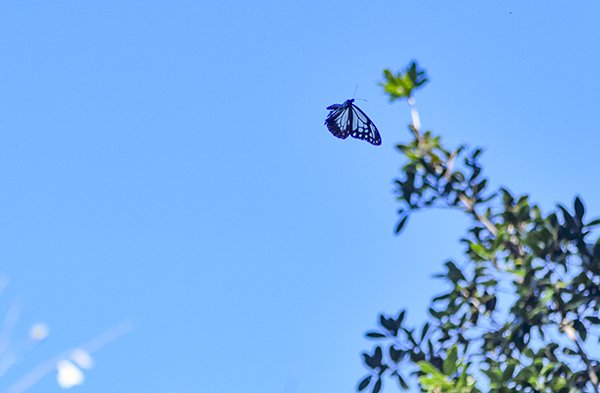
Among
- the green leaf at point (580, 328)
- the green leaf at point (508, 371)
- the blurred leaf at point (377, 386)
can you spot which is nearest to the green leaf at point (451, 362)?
the green leaf at point (508, 371)

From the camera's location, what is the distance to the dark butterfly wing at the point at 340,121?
400 inches

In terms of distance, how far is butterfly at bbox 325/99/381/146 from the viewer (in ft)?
33.4

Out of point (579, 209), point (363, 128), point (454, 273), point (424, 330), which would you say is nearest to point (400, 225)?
point (454, 273)

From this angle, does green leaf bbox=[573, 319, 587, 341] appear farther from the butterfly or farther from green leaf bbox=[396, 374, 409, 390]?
the butterfly

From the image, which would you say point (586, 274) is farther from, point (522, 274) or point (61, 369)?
point (61, 369)

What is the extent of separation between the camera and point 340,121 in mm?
10320

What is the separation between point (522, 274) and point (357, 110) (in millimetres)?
6225

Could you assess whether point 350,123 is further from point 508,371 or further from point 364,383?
point 508,371

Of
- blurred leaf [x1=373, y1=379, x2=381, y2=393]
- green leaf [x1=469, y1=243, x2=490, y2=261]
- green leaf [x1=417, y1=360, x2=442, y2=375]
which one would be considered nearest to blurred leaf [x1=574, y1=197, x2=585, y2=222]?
green leaf [x1=469, y1=243, x2=490, y2=261]

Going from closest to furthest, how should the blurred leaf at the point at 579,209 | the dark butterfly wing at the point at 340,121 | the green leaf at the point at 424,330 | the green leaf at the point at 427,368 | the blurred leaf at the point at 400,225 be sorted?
the green leaf at the point at 427,368 → the blurred leaf at the point at 579,209 → the green leaf at the point at 424,330 → the blurred leaf at the point at 400,225 → the dark butterfly wing at the point at 340,121

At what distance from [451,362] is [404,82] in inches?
63.7

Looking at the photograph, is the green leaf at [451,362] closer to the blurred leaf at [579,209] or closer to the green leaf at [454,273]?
the green leaf at [454,273]

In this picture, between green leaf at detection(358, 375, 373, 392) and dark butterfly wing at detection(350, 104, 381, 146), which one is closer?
green leaf at detection(358, 375, 373, 392)

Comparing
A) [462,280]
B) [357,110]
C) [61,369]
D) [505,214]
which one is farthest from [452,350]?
[357,110]
